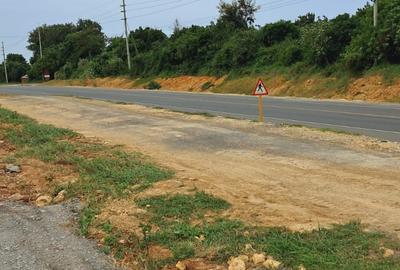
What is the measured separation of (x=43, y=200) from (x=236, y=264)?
4487 mm

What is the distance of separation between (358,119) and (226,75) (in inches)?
1187

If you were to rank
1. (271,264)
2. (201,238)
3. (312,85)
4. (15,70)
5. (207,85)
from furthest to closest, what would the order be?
(15,70) → (207,85) → (312,85) → (201,238) → (271,264)

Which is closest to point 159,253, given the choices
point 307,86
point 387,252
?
point 387,252

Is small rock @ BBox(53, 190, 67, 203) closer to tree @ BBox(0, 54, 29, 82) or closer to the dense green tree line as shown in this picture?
the dense green tree line

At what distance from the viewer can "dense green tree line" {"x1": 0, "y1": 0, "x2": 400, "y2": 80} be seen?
3350 cm

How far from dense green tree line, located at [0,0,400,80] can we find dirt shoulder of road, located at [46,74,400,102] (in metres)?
1.41

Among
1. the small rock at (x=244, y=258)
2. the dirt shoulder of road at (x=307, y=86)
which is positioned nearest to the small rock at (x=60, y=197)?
the small rock at (x=244, y=258)

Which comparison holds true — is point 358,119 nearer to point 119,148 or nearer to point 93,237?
point 119,148

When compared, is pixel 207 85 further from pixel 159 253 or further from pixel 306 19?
pixel 159 253

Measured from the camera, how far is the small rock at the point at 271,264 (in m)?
5.28

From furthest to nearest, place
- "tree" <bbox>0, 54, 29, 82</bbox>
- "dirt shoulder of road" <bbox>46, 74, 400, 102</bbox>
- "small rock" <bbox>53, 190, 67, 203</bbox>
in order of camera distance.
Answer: "tree" <bbox>0, 54, 29, 82</bbox> < "dirt shoulder of road" <bbox>46, 74, 400, 102</bbox> < "small rock" <bbox>53, 190, 67, 203</bbox>

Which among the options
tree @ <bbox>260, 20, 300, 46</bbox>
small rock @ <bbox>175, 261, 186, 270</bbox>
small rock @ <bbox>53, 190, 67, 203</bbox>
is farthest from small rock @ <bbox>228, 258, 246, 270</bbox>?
tree @ <bbox>260, 20, 300, 46</bbox>

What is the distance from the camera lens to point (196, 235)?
20.8 feet

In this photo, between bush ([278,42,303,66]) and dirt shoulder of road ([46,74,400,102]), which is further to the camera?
bush ([278,42,303,66])
